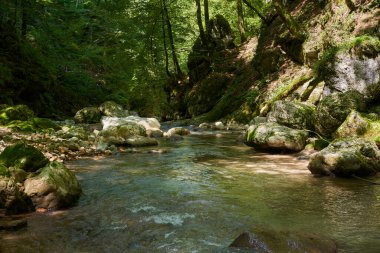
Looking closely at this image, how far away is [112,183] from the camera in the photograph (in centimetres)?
547

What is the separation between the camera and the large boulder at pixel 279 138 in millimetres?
7816

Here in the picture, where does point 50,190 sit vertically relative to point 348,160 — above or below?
below

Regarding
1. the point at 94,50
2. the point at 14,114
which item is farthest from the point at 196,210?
the point at 94,50

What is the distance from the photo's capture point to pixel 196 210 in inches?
165

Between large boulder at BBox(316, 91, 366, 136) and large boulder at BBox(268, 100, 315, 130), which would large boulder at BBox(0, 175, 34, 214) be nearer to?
large boulder at BBox(316, 91, 366, 136)

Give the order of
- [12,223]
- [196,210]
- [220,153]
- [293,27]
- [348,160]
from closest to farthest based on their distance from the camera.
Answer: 1. [12,223]
2. [196,210]
3. [348,160]
4. [220,153]
5. [293,27]

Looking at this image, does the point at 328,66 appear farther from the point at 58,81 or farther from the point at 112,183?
the point at 58,81

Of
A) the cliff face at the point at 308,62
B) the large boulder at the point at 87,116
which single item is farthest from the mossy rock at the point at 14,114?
the cliff face at the point at 308,62

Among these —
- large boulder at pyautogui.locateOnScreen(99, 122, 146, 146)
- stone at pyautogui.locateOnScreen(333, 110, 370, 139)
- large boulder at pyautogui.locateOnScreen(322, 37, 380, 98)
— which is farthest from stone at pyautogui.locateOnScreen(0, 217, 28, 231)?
large boulder at pyautogui.locateOnScreen(322, 37, 380, 98)

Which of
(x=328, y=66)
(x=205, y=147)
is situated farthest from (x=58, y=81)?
(x=328, y=66)

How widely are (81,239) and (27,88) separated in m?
14.9

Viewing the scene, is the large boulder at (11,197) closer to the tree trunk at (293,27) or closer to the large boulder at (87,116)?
the tree trunk at (293,27)

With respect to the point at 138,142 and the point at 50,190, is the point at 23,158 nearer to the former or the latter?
the point at 50,190

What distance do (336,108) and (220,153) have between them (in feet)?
8.90
